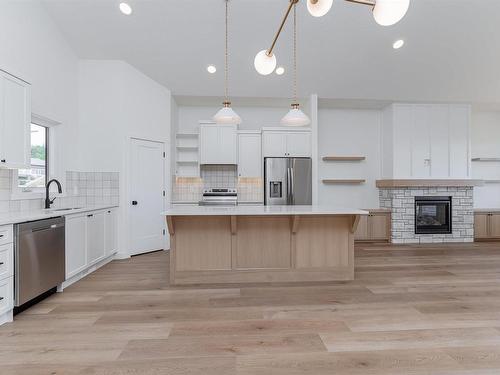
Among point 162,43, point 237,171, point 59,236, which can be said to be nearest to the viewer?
point 59,236

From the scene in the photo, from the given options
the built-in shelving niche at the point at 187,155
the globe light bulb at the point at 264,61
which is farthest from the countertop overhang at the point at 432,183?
the globe light bulb at the point at 264,61

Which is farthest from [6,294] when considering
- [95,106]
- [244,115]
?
[244,115]

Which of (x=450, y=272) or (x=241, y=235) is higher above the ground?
(x=241, y=235)

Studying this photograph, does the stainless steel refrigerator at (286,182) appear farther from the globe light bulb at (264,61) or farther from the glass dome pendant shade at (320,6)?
the glass dome pendant shade at (320,6)

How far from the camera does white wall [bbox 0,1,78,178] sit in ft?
10.4

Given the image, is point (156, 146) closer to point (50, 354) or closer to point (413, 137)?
point (50, 354)

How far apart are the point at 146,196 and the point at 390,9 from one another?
14.3ft

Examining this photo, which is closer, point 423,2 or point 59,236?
point 59,236

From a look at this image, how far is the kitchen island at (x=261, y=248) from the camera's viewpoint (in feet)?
11.0

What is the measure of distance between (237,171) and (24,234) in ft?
12.1

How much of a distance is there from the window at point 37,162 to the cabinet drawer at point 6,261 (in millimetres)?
1466

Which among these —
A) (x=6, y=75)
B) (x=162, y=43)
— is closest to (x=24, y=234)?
(x=6, y=75)

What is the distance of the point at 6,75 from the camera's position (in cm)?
269

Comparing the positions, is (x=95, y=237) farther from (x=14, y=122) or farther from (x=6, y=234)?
(x=14, y=122)
